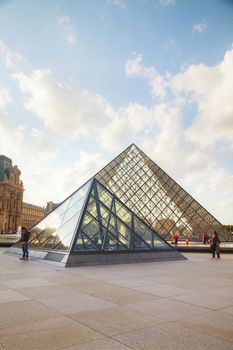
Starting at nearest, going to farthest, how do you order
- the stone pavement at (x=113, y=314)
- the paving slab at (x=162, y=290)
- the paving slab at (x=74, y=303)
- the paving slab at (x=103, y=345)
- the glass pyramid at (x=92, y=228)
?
1. the paving slab at (x=103, y=345)
2. the stone pavement at (x=113, y=314)
3. the paving slab at (x=74, y=303)
4. the paving slab at (x=162, y=290)
5. the glass pyramid at (x=92, y=228)

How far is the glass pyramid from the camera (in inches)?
446

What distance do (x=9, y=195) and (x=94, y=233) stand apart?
8431cm

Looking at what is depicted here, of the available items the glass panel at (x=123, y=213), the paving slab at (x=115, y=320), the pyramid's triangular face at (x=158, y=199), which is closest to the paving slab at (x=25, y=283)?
the paving slab at (x=115, y=320)

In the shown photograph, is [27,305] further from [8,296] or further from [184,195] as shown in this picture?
[184,195]

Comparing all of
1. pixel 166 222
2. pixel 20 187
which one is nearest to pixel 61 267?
pixel 166 222

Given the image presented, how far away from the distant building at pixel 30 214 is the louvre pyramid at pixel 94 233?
112423mm

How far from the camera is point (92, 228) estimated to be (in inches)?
472

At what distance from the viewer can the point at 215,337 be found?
348cm

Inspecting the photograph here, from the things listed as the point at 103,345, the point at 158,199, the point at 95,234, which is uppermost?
the point at 158,199

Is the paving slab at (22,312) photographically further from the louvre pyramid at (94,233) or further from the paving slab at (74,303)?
the louvre pyramid at (94,233)

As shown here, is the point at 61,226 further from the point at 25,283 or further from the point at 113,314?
the point at 113,314


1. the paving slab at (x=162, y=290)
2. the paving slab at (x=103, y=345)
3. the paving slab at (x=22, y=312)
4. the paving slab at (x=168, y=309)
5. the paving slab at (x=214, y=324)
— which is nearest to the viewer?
the paving slab at (x=103, y=345)

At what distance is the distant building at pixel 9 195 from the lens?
87000 millimetres

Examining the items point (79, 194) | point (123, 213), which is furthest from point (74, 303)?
point (79, 194)
